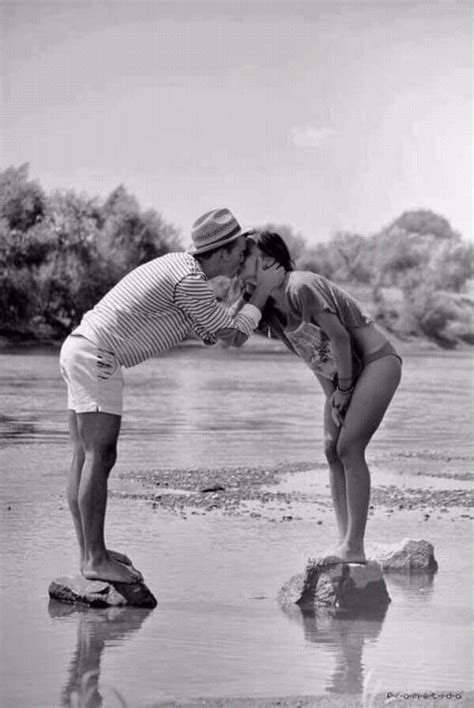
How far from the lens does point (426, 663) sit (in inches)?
141

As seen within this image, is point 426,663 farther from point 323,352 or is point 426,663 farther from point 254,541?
point 254,541

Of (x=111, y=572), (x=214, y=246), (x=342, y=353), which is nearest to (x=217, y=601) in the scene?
(x=111, y=572)

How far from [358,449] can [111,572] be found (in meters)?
0.85

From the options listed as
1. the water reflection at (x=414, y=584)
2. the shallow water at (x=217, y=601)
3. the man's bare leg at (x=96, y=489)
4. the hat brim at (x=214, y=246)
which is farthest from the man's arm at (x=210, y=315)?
the water reflection at (x=414, y=584)

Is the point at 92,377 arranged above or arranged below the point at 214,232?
below

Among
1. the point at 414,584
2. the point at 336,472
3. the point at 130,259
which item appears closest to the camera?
the point at 336,472

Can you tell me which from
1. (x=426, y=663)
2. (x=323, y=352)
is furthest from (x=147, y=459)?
(x=426, y=663)

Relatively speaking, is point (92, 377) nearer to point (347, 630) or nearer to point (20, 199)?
point (347, 630)

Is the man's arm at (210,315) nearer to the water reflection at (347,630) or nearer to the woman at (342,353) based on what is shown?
the woman at (342,353)

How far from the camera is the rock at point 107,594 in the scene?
416 centimetres

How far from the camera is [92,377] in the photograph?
415 cm

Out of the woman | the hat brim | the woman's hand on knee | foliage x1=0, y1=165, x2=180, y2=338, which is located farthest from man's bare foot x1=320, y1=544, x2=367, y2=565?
foliage x1=0, y1=165, x2=180, y2=338

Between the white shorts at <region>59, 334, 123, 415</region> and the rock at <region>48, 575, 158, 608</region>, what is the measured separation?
52cm

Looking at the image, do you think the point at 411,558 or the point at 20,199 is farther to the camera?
the point at 20,199
